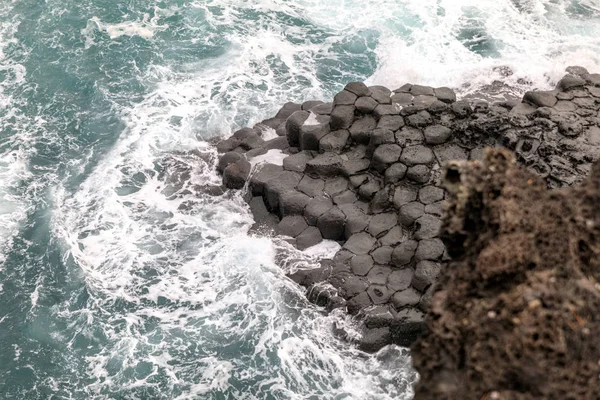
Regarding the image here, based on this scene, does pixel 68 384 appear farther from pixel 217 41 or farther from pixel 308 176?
pixel 217 41

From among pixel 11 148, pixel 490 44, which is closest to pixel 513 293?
pixel 11 148

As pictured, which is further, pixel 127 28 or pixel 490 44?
pixel 127 28

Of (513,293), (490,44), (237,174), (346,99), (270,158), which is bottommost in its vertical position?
(237,174)

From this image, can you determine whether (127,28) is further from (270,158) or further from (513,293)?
(513,293)

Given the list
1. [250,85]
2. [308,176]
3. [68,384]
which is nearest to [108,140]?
[250,85]

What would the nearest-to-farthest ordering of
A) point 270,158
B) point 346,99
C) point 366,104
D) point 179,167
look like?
1. point 366,104
2. point 346,99
3. point 270,158
4. point 179,167

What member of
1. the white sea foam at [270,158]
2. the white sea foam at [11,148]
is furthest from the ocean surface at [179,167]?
the white sea foam at [270,158]

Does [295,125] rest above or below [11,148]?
above

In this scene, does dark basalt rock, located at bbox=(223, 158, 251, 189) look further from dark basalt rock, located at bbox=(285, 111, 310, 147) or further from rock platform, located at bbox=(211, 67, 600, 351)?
dark basalt rock, located at bbox=(285, 111, 310, 147)
